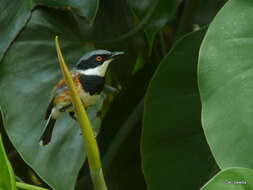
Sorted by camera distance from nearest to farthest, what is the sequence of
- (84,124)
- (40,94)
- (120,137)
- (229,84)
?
1. (84,124)
2. (229,84)
3. (40,94)
4. (120,137)

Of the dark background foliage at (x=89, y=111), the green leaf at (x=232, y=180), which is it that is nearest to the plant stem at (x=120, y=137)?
the dark background foliage at (x=89, y=111)

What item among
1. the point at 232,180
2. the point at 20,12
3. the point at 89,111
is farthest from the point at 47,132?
the point at 232,180

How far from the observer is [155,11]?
1.27 m

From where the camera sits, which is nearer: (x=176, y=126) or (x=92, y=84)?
(x=92, y=84)

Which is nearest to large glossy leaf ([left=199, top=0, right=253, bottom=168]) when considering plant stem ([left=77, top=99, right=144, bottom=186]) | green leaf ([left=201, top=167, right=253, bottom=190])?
green leaf ([left=201, top=167, right=253, bottom=190])

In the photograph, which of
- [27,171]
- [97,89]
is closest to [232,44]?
[97,89]

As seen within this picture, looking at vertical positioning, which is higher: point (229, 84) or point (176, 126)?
point (229, 84)

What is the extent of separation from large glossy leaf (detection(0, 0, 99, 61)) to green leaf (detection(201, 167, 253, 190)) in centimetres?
45

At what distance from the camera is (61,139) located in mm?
1138

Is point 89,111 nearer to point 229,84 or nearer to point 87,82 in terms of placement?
point 87,82

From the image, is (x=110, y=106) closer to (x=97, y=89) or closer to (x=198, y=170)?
(x=198, y=170)

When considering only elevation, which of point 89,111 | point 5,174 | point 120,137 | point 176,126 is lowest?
point 120,137

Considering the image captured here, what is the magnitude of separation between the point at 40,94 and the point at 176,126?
28cm

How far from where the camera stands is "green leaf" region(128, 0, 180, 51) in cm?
124
